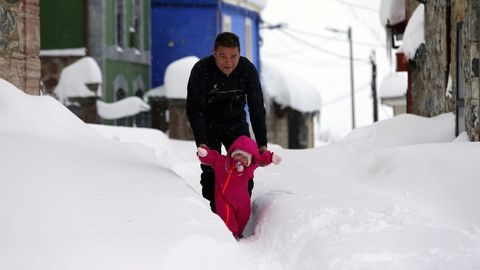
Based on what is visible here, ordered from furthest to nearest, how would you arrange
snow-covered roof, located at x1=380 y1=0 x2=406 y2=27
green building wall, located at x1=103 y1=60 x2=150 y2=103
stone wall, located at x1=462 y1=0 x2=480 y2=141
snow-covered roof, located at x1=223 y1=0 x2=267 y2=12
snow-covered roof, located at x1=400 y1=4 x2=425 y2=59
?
snow-covered roof, located at x1=223 y1=0 x2=267 y2=12
green building wall, located at x1=103 y1=60 x2=150 y2=103
snow-covered roof, located at x1=380 y1=0 x2=406 y2=27
snow-covered roof, located at x1=400 y1=4 x2=425 y2=59
stone wall, located at x1=462 y1=0 x2=480 y2=141

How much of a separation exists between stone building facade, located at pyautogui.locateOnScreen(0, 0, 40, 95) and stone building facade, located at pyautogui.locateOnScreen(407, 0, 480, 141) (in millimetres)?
4540

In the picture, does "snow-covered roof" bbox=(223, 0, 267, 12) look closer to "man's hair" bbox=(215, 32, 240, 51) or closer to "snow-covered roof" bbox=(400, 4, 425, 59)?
"snow-covered roof" bbox=(400, 4, 425, 59)

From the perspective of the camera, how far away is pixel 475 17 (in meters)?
8.25

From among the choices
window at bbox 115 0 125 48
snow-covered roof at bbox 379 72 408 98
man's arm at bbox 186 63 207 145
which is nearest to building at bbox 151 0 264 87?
window at bbox 115 0 125 48

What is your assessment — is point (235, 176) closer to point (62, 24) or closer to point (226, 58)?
point (226, 58)

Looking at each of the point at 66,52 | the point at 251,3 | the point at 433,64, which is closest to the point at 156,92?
the point at 66,52

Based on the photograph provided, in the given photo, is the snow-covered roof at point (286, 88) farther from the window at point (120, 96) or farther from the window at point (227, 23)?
the window at point (120, 96)

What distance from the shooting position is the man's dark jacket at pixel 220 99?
19.6 feet

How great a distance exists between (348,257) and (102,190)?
149 centimetres

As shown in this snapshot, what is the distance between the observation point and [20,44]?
7.95m

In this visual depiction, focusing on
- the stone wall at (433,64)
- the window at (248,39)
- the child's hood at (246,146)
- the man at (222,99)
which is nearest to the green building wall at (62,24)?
the window at (248,39)

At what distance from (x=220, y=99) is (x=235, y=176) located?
24.2 inches

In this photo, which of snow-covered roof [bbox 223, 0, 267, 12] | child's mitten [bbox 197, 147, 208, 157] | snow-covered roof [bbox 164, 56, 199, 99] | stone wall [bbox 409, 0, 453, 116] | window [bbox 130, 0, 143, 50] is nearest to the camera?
child's mitten [bbox 197, 147, 208, 157]

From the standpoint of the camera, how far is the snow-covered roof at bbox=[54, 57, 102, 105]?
750 inches
